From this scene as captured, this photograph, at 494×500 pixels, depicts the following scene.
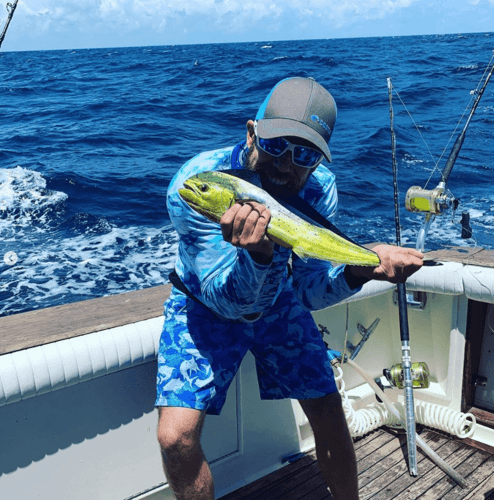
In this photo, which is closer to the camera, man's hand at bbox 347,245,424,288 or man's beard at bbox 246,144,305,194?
man's hand at bbox 347,245,424,288

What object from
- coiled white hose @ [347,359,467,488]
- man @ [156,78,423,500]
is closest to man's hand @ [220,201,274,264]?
man @ [156,78,423,500]

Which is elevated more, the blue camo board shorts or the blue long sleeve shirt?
the blue long sleeve shirt

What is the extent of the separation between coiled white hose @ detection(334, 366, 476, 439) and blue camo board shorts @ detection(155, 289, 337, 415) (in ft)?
2.52

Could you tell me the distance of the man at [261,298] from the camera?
177 centimetres


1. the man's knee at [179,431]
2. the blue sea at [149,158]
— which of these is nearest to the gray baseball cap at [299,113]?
the man's knee at [179,431]

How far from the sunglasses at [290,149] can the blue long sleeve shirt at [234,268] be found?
0.54ft

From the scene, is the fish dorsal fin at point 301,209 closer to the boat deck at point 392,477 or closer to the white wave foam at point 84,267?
the boat deck at point 392,477

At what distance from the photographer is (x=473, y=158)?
13.4 meters

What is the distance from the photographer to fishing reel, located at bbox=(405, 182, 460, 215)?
11.0 ft

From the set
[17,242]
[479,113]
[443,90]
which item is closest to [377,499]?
[17,242]

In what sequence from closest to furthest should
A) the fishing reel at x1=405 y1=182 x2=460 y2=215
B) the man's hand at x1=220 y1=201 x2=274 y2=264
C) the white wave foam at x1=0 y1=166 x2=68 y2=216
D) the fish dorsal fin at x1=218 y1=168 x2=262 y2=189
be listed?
the man's hand at x1=220 y1=201 x2=274 y2=264 → the fish dorsal fin at x1=218 y1=168 x2=262 y2=189 → the fishing reel at x1=405 y1=182 x2=460 y2=215 → the white wave foam at x1=0 y1=166 x2=68 y2=216

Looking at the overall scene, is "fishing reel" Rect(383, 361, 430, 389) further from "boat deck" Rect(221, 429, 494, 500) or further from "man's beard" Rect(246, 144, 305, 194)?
"man's beard" Rect(246, 144, 305, 194)

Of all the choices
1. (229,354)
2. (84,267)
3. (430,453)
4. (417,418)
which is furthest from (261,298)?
(84,267)

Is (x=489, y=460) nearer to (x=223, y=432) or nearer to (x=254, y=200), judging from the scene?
(x=223, y=432)
